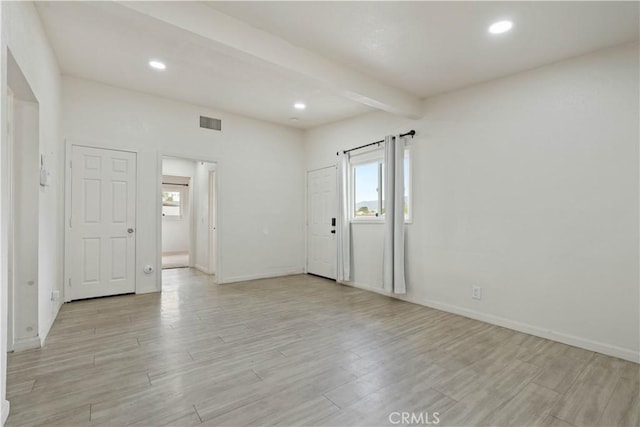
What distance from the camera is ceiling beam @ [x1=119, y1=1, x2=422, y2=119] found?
Answer: 2.29 m

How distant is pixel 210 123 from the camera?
16.7ft

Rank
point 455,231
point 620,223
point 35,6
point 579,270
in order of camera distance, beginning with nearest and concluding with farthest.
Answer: point 35,6
point 620,223
point 579,270
point 455,231

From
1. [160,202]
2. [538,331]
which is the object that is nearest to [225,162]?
[160,202]

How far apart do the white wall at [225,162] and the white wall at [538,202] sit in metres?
2.59

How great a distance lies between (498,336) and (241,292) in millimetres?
3359

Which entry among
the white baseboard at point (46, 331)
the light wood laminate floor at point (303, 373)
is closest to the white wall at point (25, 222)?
the white baseboard at point (46, 331)

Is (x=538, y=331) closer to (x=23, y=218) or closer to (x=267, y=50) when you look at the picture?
(x=267, y=50)

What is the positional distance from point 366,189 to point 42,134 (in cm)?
399

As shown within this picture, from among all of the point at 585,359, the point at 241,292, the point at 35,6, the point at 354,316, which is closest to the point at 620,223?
Result: the point at 585,359

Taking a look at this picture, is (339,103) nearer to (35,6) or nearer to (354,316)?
(354,316)

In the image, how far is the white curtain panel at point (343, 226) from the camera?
517 centimetres

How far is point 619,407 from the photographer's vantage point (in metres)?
1.94

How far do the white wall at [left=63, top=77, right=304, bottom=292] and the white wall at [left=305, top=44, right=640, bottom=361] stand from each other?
2.59m

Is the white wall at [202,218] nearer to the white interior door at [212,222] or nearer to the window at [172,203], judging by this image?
the white interior door at [212,222]
